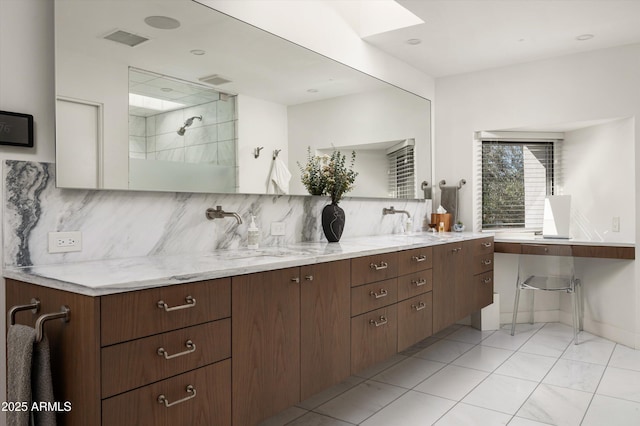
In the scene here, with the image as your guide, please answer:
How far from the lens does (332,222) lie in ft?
9.76

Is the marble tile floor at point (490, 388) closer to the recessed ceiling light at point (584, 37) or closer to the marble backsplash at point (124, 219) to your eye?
the marble backsplash at point (124, 219)

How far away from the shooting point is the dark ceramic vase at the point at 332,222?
297 cm

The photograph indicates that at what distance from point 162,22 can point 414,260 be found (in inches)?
76.2

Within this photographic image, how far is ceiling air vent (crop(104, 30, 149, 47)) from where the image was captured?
1974 mm

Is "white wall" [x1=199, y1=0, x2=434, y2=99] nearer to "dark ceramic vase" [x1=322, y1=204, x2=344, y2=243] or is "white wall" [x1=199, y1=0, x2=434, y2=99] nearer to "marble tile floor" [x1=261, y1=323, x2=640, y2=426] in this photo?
"dark ceramic vase" [x1=322, y1=204, x2=344, y2=243]

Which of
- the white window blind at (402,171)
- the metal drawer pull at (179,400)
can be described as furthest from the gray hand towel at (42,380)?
the white window blind at (402,171)

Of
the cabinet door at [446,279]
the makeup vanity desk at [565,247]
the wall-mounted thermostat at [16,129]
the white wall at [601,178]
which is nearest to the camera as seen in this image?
the wall-mounted thermostat at [16,129]

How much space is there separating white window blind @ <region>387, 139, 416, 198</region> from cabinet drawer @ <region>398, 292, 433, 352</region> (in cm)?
111

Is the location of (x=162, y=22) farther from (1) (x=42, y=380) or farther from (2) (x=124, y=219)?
(1) (x=42, y=380)

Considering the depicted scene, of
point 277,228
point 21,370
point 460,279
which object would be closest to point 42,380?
point 21,370

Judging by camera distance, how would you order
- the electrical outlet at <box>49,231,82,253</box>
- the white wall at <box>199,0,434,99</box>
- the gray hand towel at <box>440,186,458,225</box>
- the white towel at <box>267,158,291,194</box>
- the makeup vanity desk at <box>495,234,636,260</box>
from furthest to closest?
the gray hand towel at <box>440,186,458,225</box> < the makeup vanity desk at <box>495,234,636,260</box> < the white towel at <box>267,158,291,194</box> < the white wall at <box>199,0,434,99</box> < the electrical outlet at <box>49,231,82,253</box>

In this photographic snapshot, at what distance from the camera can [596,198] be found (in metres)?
4.18

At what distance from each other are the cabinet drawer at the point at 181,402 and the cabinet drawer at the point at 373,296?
2.83 ft

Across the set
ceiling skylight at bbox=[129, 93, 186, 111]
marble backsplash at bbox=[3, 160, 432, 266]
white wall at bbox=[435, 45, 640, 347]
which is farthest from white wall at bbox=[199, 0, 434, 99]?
marble backsplash at bbox=[3, 160, 432, 266]
